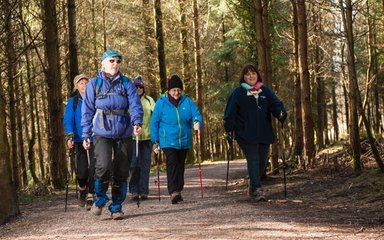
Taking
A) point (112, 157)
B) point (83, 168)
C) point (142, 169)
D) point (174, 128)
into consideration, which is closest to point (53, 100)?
point (142, 169)

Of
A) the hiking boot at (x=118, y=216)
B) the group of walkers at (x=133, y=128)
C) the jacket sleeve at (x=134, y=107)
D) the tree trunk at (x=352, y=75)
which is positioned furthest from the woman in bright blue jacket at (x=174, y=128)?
the tree trunk at (x=352, y=75)

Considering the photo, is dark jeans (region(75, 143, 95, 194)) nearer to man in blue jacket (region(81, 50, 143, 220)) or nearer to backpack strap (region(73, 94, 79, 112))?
backpack strap (region(73, 94, 79, 112))

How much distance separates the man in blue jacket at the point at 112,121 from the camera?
7.38 m

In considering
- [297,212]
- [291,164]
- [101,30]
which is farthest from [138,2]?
[297,212]

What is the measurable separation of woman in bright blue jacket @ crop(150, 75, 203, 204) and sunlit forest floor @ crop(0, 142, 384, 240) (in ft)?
1.51

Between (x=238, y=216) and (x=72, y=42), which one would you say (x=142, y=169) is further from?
(x=72, y=42)

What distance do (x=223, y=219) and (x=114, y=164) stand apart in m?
1.80

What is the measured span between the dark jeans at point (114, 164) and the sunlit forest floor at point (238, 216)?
39 cm

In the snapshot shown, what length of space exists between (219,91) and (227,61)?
6.23 ft

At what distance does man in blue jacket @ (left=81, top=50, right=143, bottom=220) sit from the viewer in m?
7.38

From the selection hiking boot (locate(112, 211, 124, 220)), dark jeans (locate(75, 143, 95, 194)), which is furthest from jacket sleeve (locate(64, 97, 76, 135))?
hiking boot (locate(112, 211, 124, 220))

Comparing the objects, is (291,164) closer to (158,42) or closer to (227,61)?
(158,42)

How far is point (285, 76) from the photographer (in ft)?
104

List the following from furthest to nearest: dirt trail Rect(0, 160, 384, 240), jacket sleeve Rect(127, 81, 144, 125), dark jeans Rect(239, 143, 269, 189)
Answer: dark jeans Rect(239, 143, 269, 189), jacket sleeve Rect(127, 81, 144, 125), dirt trail Rect(0, 160, 384, 240)
